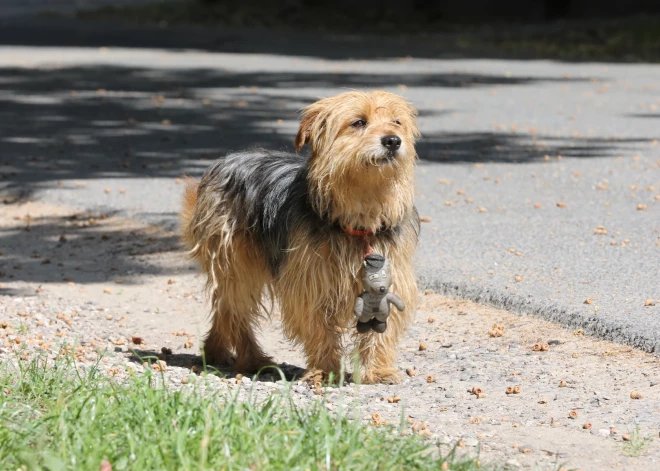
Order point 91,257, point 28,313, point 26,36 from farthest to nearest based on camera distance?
1. point 26,36
2. point 91,257
3. point 28,313

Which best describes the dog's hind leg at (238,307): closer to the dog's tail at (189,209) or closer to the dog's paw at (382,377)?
the dog's tail at (189,209)

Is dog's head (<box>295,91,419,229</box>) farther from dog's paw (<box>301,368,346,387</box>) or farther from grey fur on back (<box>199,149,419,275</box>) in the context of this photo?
dog's paw (<box>301,368,346,387</box>)

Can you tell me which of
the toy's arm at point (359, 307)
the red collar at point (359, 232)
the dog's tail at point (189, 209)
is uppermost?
the red collar at point (359, 232)

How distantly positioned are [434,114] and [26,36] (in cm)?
1249

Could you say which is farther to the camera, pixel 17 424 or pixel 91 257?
pixel 91 257

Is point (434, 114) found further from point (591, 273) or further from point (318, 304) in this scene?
point (318, 304)

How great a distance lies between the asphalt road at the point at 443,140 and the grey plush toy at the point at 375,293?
1.38 m

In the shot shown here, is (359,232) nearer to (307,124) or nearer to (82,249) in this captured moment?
(307,124)

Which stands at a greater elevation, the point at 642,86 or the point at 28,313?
the point at 642,86

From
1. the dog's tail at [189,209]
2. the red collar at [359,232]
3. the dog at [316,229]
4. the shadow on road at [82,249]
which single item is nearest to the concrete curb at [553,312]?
the dog at [316,229]

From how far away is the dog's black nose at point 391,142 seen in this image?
5.03 metres

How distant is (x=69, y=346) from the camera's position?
6.06 meters

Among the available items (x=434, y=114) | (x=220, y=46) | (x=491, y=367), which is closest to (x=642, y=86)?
(x=434, y=114)

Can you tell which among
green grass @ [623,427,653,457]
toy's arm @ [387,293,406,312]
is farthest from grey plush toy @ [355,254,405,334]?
green grass @ [623,427,653,457]
